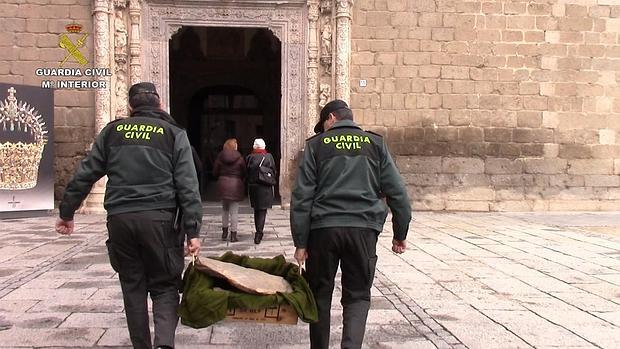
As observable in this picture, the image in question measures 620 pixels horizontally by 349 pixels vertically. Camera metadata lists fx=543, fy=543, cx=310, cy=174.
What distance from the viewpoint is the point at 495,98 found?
1141 centimetres

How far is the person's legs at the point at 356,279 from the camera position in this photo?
301 cm

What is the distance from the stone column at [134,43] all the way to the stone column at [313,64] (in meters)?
3.34

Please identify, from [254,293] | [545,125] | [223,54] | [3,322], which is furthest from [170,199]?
[223,54]

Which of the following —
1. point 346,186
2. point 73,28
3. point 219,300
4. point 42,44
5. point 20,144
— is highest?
point 73,28

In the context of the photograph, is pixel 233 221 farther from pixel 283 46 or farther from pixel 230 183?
pixel 283 46

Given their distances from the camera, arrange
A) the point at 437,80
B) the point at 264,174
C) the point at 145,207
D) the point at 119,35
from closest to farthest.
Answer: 1. the point at 145,207
2. the point at 264,174
3. the point at 119,35
4. the point at 437,80

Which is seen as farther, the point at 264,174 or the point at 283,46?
Result: the point at 283,46

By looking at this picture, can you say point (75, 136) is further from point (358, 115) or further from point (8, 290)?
point (8, 290)

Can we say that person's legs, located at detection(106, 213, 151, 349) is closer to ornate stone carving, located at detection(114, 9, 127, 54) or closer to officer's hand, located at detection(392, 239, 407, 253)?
officer's hand, located at detection(392, 239, 407, 253)

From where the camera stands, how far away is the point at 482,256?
6641mm

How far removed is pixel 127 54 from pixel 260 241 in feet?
17.3

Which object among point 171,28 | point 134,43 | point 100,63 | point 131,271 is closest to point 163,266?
point 131,271

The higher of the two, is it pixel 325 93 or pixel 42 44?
pixel 42 44

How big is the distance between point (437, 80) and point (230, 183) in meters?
5.65
